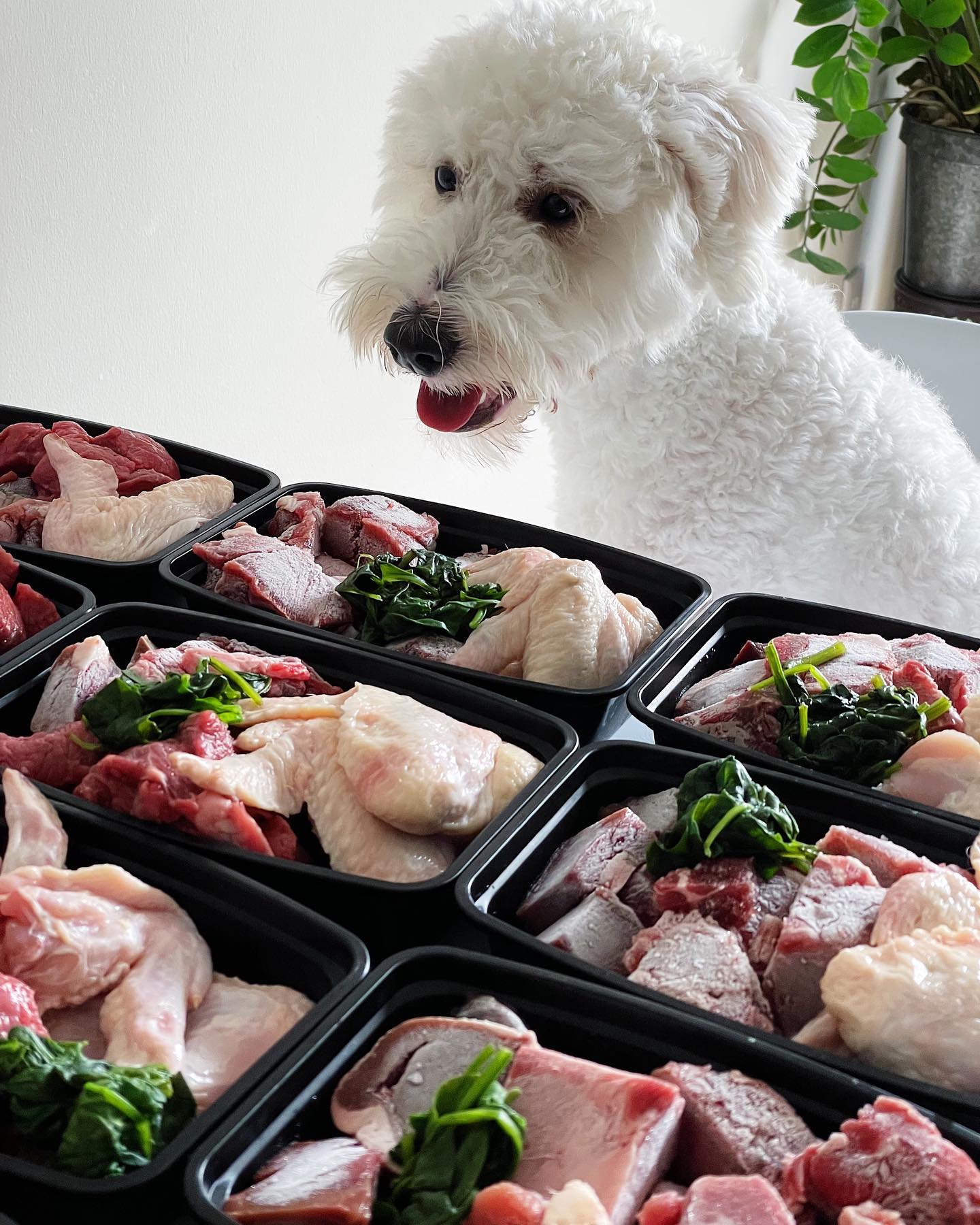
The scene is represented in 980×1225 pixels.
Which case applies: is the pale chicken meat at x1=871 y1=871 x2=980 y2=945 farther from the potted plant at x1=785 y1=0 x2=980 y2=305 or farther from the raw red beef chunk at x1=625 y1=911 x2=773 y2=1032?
the potted plant at x1=785 y1=0 x2=980 y2=305

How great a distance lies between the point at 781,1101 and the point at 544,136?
44.6 inches

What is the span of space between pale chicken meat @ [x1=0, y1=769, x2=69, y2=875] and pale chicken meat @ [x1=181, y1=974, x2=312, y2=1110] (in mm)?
161

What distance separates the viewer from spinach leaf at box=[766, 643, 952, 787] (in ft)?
3.57

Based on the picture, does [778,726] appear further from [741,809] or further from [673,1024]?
[673,1024]

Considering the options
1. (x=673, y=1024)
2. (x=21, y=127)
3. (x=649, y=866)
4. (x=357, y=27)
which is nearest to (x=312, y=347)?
(x=357, y=27)

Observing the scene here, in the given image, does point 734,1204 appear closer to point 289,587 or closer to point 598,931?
point 598,931

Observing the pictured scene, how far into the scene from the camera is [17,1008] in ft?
2.51

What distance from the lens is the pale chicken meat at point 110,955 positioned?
0.79m

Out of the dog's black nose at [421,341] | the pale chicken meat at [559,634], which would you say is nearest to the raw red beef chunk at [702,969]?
the pale chicken meat at [559,634]

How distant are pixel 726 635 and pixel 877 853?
0.41 metres

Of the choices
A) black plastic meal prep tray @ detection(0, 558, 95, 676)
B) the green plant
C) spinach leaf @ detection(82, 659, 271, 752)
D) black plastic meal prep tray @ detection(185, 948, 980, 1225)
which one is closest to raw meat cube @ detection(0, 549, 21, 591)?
black plastic meal prep tray @ detection(0, 558, 95, 676)

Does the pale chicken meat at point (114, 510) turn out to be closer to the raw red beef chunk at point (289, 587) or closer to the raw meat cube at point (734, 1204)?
the raw red beef chunk at point (289, 587)

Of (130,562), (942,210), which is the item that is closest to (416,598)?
(130,562)

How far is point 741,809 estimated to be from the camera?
932 millimetres
